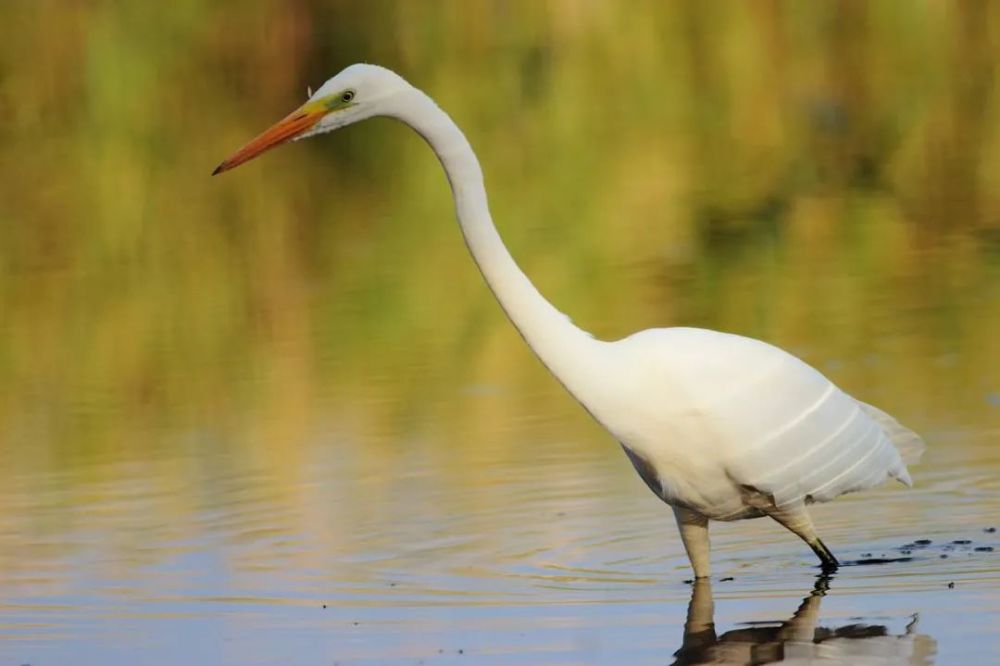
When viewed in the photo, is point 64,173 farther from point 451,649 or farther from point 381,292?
point 451,649

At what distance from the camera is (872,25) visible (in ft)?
82.6

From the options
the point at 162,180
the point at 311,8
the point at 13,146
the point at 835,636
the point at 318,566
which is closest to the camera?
the point at 835,636

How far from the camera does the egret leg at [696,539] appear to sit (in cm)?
704

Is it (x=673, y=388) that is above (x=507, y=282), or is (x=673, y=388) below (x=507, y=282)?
below

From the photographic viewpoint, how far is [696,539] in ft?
23.1

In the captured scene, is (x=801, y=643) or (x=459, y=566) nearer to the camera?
(x=801, y=643)

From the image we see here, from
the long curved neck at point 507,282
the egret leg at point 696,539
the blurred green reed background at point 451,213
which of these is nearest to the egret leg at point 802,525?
the egret leg at point 696,539

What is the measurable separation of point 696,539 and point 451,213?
33.5 ft

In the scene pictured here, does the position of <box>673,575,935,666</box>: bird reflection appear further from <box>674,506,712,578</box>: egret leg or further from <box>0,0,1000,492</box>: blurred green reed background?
<box>0,0,1000,492</box>: blurred green reed background

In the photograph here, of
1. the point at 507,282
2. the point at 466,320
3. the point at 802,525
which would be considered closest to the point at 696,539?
the point at 802,525

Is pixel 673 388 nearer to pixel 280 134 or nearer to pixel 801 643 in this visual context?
pixel 801 643

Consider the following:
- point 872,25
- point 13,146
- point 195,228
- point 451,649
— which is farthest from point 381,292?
point 872,25

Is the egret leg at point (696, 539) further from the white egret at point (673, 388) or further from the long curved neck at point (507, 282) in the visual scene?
the long curved neck at point (507, 282)

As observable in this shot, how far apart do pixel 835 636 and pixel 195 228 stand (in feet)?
38.4
